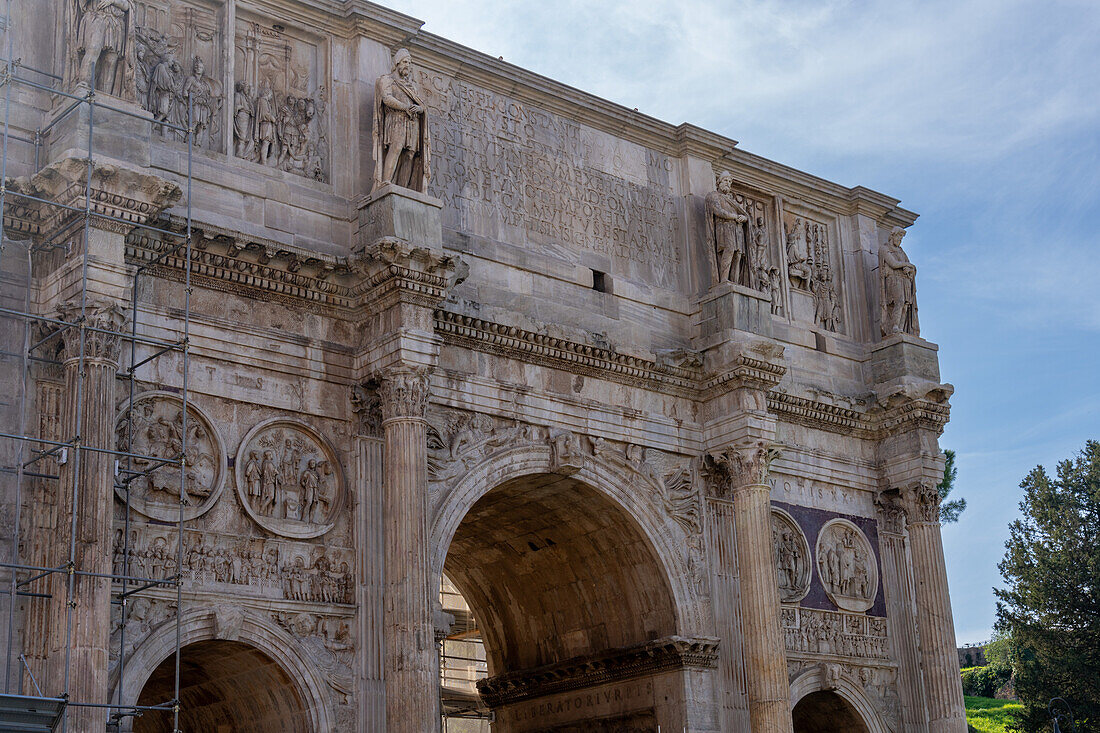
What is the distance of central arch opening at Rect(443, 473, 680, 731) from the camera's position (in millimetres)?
21359

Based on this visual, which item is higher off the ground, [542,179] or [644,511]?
[542,179]

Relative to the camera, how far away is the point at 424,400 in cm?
1823

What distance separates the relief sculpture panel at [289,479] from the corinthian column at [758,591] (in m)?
6.44

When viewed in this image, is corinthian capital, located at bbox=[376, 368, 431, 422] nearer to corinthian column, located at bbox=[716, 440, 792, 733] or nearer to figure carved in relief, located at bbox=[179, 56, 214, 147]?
figure carved in relief, located at bbox=[179, 56, 214, 147]

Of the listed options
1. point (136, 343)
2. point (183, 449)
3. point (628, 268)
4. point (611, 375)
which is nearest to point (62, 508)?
point (183, 449)

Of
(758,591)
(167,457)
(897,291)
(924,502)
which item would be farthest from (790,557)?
(167,457)

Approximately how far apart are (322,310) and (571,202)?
16.4 feet

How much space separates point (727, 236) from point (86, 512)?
11.6 m

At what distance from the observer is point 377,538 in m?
18.1

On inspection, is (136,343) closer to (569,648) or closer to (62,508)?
(62,508)

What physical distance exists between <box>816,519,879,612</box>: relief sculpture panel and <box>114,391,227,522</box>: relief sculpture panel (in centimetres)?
1059

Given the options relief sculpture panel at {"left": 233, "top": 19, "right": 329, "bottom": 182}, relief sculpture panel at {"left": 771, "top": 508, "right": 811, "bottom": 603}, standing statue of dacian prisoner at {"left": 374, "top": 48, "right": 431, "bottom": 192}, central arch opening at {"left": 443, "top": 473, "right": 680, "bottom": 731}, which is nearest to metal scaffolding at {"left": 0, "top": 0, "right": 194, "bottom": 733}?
relief sculpture panel at {"left": 233, "top": 19, "right": 329, "bottom": 182}

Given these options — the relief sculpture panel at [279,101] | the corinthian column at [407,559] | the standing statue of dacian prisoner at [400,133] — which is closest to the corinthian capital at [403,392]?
the corinthian column at [407,559]

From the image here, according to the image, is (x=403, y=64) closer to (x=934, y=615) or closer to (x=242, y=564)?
(x=242, y=564)
